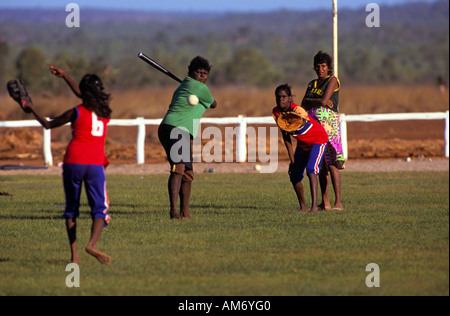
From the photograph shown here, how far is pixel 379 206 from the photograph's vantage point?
495 inches

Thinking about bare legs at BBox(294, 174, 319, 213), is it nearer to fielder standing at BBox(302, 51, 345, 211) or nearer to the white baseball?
fielder standing at BBox(302, 51, 345, 211)

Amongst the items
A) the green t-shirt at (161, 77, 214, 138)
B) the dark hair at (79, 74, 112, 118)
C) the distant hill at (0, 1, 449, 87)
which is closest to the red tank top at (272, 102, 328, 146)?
the green t-shirt at (161, 77, 214, 138)

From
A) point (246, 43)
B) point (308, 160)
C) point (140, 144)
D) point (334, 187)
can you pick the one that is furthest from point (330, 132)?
point (246, 43)

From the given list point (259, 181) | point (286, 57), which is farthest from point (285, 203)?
point (286, 57)

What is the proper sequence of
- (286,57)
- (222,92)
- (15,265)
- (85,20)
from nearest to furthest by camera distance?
(15,265)
(222,92)
(286,57)
(85,20)

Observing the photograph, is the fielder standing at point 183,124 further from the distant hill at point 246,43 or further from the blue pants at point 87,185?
the distant hill at point 246,43

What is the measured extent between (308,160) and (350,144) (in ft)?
46.9

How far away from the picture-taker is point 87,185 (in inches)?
328

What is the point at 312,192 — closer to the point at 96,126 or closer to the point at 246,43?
the point at 96,126

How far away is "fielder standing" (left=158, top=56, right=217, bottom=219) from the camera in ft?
37.4

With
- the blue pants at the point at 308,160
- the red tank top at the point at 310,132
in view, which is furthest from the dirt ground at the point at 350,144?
the red tank top at the point at 310,132

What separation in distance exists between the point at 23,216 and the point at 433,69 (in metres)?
83.0

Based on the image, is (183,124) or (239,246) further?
(183,124)
